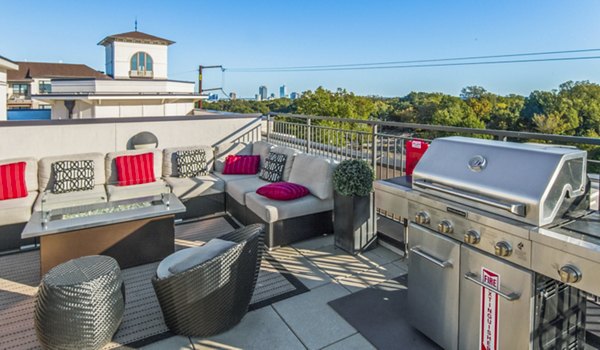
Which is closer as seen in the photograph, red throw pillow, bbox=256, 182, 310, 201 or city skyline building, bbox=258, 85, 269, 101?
red throw pillow, bbox=256, 182, 310, 201

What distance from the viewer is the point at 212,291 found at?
7.32 feet

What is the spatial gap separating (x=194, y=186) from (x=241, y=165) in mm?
773

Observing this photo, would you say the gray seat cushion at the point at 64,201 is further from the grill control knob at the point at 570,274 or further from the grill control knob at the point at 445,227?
the grill control knob at the point at 570,274

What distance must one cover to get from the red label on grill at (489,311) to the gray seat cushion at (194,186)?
3.68m

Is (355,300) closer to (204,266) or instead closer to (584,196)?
(204,266)

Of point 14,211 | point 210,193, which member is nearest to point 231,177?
point 210,193

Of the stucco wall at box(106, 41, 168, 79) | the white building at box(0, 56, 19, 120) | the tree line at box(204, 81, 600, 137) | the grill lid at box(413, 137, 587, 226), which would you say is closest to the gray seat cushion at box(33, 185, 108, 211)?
the grill lid at box(413, 137, 587, 226)

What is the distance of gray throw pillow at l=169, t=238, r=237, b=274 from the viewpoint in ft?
7.75

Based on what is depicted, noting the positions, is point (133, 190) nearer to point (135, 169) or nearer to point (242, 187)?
point (135, 169)

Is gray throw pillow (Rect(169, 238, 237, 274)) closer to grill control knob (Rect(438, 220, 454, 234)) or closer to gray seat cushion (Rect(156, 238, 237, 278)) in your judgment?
gray seat cushion (Rect(156, 238, 237, 278))

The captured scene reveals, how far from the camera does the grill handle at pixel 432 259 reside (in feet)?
6.74

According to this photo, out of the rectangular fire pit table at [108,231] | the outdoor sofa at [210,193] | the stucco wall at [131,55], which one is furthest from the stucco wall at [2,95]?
the stucco wall at [131,55]

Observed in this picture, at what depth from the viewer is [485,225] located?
1.82 meters

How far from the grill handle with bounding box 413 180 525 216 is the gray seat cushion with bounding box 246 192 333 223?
1.80 meters
